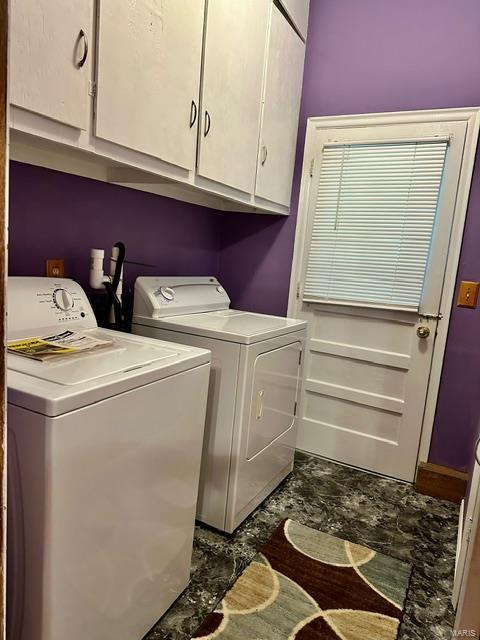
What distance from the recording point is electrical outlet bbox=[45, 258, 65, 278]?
1697mm

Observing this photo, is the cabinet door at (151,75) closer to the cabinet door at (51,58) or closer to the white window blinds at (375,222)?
the cabinet door at (51,58)

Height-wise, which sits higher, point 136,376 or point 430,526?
point 136,376

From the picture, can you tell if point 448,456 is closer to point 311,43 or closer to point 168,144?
point 168,144

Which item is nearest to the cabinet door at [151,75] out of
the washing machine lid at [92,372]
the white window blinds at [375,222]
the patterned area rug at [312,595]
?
the washing machine lid at [92,372]

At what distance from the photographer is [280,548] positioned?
1876mm

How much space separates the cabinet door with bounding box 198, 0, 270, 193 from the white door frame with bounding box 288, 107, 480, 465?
556 mm

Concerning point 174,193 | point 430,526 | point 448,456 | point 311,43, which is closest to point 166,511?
point 430,526

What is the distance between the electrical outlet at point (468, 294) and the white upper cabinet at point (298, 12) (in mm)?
1664

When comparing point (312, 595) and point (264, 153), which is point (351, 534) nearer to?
point (312, 595)

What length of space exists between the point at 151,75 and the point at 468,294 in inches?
72.8

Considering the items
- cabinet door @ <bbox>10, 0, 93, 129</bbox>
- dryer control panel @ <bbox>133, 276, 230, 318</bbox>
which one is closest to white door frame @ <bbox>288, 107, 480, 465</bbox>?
dryer control panel @ <bbox>133, 276, 230, 318</bbox>

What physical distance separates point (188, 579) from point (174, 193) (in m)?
1.78

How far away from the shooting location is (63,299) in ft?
5.17

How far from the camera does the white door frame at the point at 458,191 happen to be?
2232 mm
